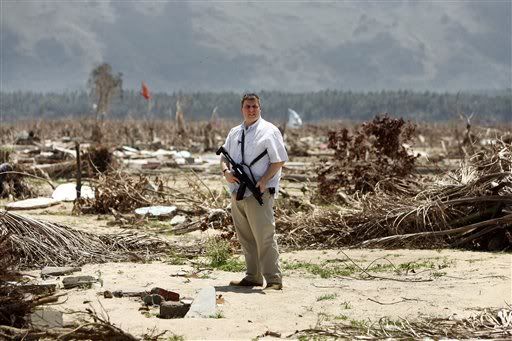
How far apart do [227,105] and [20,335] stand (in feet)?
579

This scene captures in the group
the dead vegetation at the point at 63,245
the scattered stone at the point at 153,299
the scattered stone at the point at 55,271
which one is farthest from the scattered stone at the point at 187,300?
the dead vegetation at the point at 63,245

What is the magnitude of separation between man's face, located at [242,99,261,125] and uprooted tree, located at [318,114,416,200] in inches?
265

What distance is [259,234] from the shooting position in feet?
27.5

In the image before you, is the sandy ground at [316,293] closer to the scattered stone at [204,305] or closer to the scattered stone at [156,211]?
the scattered stone at [204,305]

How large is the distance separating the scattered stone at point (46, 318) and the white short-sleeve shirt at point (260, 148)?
245 cm

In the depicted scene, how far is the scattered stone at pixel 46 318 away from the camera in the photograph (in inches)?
244

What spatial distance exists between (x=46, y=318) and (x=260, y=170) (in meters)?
2.68

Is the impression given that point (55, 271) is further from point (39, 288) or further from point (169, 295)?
point (169, 295)

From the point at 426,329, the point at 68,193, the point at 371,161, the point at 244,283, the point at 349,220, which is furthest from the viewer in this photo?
the point at 68,193

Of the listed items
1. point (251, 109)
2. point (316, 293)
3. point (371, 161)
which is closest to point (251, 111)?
point (251, 109)

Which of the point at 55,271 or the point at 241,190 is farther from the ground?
the point at 241,190

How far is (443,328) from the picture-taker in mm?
6508

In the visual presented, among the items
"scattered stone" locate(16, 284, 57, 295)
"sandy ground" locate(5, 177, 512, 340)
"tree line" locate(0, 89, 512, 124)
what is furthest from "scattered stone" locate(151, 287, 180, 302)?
"tree line" locate(0, 89, 512, 124)

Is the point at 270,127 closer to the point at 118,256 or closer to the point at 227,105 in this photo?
the point at 118,256
